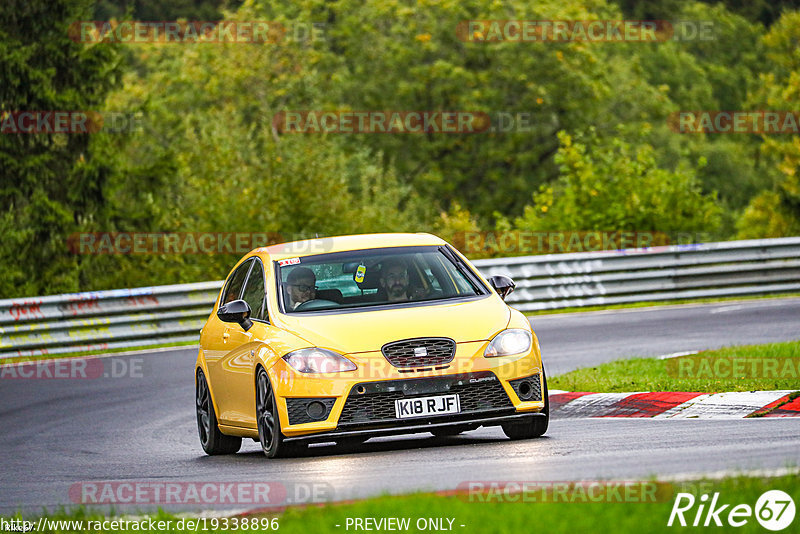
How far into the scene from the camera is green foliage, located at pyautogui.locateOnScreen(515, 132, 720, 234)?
31500mm

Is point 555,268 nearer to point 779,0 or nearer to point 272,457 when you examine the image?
point 272,457

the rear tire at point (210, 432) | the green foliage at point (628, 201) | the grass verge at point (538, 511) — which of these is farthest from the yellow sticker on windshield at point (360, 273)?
the green foliage at point (628, 201)

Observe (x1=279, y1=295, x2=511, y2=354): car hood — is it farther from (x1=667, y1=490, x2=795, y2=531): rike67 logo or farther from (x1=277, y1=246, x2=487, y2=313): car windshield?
(x1=667, y1=490, x2=795, y2=531): rike67 logo

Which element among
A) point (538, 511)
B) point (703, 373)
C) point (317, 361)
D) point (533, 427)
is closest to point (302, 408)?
point (317, 361)

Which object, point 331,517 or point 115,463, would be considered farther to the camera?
point 115,463

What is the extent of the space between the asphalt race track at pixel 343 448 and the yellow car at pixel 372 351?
25 centimetres

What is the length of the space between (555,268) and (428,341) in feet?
51.1

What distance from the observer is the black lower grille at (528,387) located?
10.1m

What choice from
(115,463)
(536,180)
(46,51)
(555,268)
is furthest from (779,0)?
(115,463)

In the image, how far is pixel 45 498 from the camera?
9.03 metres

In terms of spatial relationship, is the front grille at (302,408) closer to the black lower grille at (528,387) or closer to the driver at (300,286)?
the driver at (300,286)

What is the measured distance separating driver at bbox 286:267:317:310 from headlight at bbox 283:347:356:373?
836 millimetres

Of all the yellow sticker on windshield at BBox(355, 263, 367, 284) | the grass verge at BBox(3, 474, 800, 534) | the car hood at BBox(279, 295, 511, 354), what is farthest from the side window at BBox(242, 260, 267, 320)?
the grass verge at BBox(3, 474, 800, 534)

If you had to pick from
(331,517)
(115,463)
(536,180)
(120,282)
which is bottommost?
(536,180)
